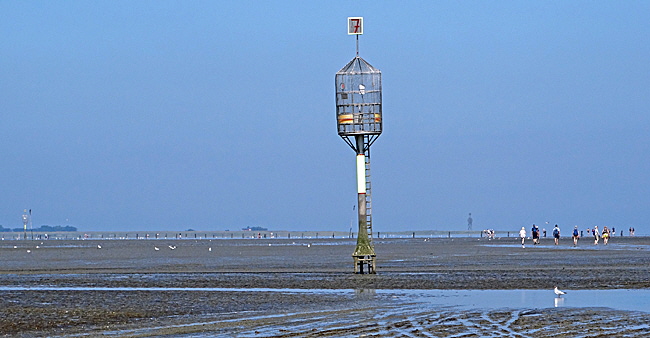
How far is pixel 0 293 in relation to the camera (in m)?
27.1

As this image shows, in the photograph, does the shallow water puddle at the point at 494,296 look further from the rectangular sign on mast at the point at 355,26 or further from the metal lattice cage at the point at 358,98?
the rectangular sign on mast at the point at 355,26

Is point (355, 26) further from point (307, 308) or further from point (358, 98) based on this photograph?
point (307, 308)

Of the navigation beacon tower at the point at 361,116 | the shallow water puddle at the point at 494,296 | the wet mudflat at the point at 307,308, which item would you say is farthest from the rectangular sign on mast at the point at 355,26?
the shallow water puddle at the point at 494,296

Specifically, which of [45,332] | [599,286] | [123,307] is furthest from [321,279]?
[45,332]

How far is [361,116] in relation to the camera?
121 ft

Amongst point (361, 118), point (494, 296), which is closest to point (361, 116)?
point (361, 118)

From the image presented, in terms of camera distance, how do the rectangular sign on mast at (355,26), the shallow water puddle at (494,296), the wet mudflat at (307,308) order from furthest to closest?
1. the rectangular sign on mast at (355,26)
2. the shallow water puddle at (494,296)
3. the wet mudflat at (307,308)

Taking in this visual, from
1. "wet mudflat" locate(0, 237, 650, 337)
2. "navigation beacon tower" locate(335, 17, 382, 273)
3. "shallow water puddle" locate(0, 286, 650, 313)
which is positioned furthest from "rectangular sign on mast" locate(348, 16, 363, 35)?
"shallow water puddle" locate(0, 286, 650, 313)

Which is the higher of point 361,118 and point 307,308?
point 361,118

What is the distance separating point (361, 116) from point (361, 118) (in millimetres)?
83

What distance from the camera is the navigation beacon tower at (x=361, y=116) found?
3628 centimetres

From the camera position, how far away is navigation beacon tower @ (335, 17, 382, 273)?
36.3 m

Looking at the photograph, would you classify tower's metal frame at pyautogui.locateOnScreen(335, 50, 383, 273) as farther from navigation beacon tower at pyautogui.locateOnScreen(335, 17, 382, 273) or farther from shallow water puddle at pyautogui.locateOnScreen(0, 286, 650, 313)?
shallow water puddle at pyautogui.locateOnScreen(0, 286, 650, 313)

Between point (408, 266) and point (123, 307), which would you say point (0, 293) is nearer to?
point (123, 307)
